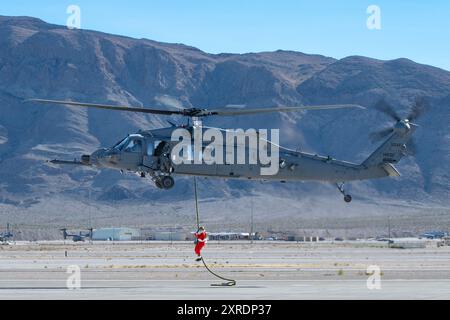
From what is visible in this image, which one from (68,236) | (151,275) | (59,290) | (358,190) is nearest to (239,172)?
(151,275)

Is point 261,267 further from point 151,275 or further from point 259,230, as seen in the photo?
point 259,230

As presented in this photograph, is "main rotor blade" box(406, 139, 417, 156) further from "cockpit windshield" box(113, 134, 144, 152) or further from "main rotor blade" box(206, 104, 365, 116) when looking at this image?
"cockpit windshield" box(113, 134, 144, 152)

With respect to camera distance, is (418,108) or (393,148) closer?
(393,148)

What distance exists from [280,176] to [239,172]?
2110 mm

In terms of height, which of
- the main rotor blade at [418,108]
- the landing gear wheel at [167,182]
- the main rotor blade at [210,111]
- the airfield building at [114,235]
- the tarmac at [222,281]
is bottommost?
the tarmac at [222,281]

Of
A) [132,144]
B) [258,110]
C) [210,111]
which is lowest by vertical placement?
[132,144]

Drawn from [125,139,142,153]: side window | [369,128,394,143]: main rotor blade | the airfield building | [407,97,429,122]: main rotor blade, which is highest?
[407,97,429,122]: main rotor blade

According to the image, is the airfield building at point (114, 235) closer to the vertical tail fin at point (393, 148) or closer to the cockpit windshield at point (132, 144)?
the vertical tail fin at point (393, 148)

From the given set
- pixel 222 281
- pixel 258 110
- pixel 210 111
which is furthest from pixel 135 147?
pixel 222 281

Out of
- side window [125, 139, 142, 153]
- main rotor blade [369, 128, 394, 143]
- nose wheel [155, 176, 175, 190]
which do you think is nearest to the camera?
nose wheel [155, 176, 175, 190]

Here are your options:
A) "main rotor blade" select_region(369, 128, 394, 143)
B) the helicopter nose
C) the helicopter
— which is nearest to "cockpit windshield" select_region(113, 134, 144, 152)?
the helicopter

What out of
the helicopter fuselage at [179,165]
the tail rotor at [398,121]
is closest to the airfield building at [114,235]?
the tail rotor at [398,121]

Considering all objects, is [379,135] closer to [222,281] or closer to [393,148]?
[393,148]
